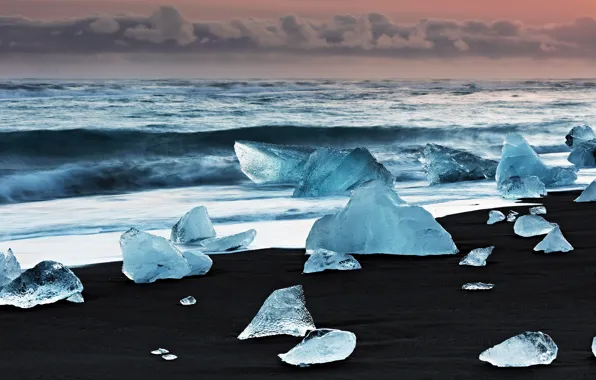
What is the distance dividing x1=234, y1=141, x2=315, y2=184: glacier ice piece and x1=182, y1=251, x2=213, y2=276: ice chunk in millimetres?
5902

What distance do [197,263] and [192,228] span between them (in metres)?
1.42

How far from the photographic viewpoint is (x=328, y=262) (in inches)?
201

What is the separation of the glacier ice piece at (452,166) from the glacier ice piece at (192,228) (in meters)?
5.32

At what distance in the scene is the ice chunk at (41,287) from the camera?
169 inches

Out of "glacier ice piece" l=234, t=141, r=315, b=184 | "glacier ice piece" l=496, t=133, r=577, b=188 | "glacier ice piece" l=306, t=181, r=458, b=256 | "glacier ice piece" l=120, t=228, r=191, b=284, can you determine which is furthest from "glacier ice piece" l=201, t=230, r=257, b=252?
"glacier ice piece" l=234, t=141, r=315, b=184

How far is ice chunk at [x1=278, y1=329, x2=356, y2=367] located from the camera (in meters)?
3.16

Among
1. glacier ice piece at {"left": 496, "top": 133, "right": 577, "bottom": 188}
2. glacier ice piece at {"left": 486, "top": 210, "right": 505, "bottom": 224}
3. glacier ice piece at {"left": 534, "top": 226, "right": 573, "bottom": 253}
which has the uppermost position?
glacier ice piece at {"left": 534, "top": 226, "right": 573, "bottom": 253}

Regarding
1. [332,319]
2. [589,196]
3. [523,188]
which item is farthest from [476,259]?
[523,188]

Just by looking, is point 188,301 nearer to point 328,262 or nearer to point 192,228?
point 328,262

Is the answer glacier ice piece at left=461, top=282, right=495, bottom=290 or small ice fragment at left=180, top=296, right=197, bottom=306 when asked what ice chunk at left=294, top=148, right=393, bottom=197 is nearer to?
glacier ice piece at left=461, top=282, right=495, bottom=290

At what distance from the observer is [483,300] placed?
4238 mm

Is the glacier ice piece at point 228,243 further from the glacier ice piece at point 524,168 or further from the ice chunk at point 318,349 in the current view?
the glacier ice piece at point 524,168

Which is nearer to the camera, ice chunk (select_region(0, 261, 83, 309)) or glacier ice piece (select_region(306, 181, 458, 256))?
ice chunk (select_region(0, 261, 83, 309))

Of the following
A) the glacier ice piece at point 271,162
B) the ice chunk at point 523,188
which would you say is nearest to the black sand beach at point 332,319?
the ice chunk at point 523,188
